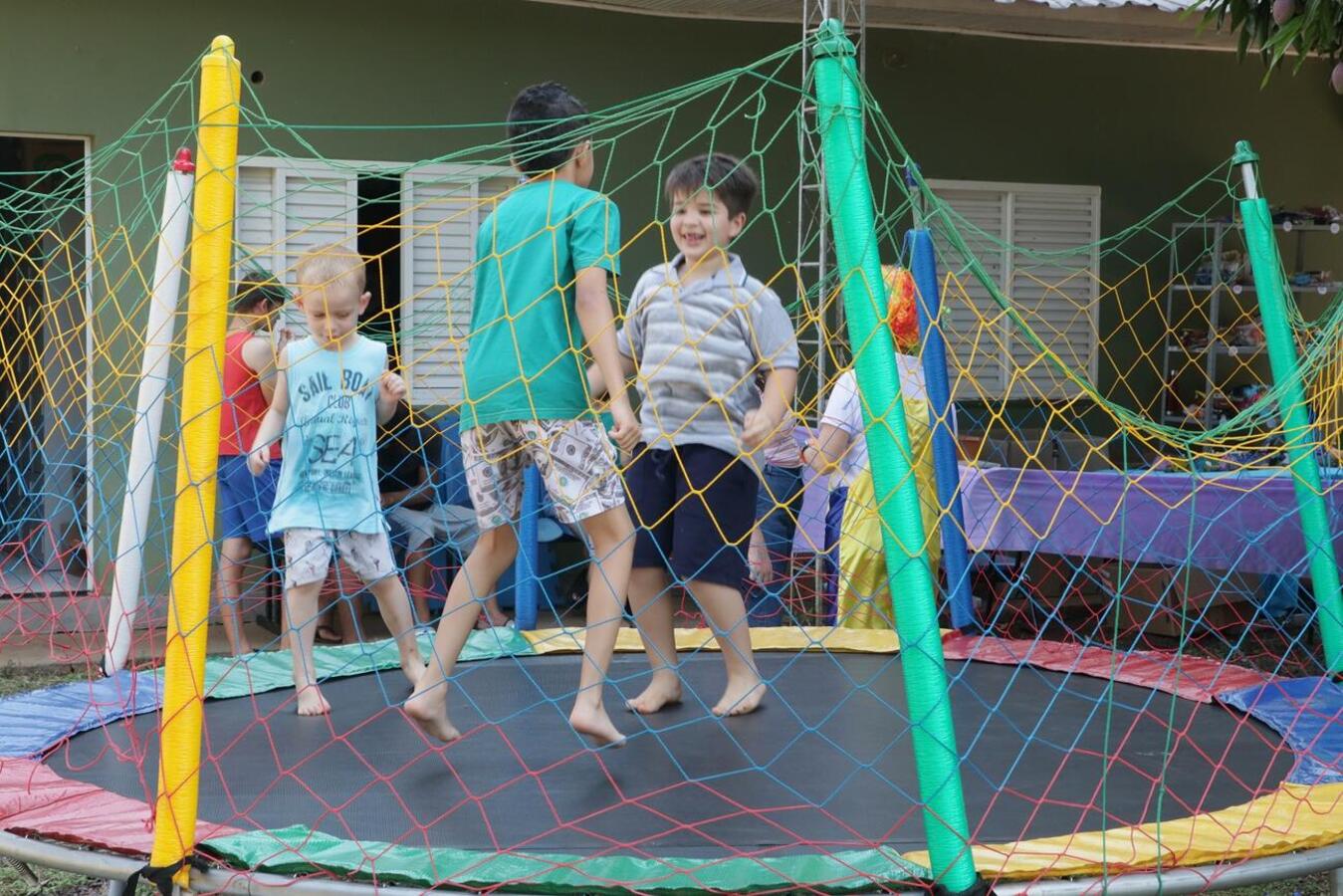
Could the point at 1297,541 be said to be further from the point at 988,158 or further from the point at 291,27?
the point at 291,27

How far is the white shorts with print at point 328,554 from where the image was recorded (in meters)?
3.51

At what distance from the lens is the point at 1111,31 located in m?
7.29

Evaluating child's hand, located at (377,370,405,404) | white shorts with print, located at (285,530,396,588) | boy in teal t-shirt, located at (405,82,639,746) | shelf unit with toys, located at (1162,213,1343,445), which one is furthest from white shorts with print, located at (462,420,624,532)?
shelf unit with toys, located at (1162,213,1343,445)

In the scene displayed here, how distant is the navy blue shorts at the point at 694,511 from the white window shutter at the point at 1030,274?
400 cm

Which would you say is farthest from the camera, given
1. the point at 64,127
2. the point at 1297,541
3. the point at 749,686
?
the point at 64,127

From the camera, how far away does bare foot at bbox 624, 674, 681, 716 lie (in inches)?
135

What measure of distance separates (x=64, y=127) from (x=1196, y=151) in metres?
5.40

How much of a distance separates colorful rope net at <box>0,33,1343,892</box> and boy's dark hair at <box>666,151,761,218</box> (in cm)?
10

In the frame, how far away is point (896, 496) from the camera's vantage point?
7.45 feet

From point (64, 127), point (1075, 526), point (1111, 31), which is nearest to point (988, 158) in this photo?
point (1111, 31)

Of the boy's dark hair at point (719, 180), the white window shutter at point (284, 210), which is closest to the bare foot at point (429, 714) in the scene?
the boy's dark hair at point (719, 180)

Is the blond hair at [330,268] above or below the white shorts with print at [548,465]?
above

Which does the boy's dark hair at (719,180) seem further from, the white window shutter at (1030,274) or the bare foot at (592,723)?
the white window shutter at (1030,274)

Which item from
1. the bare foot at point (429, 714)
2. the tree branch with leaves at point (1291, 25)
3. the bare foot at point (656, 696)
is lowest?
the bare foot at point (656, 696)
